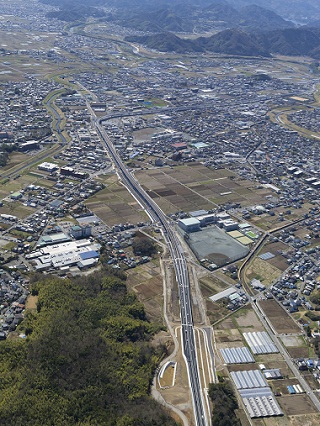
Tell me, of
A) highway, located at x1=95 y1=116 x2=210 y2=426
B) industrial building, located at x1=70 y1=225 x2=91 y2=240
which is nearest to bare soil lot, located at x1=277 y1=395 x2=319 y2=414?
highway, located at x1=95 y1=116 x2=210 y2=426

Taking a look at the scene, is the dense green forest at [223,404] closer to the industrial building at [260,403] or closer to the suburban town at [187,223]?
the suburban town at [187,223]

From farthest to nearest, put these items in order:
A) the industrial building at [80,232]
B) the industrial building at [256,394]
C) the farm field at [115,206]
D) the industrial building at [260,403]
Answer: the farm field at [115,206] → the industrial building at [80,232] → the industrial building at [256,394] → the industrial building at [260,403]

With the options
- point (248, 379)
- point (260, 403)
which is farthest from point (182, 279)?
point (260, 403)

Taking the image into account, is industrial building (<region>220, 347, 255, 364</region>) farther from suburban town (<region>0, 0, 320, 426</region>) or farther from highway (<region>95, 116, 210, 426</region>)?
highway (<region>95, 116, 210, 426</region>)

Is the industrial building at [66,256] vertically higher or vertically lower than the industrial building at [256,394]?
lower

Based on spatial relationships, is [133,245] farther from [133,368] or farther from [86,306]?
[133,368]

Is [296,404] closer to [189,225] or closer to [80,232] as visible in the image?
[189,225]

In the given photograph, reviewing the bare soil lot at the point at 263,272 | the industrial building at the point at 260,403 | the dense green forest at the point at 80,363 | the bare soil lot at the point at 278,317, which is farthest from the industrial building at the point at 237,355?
the bare soil lot at the point at 263,272
